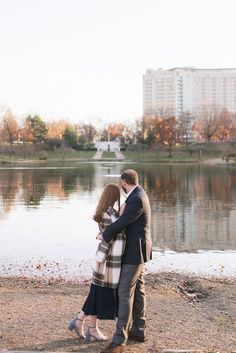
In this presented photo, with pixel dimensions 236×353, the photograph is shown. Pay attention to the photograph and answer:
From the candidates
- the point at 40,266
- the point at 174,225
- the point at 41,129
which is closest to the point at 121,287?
the point at 40,266

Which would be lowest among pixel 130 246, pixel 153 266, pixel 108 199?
pixel 153 266

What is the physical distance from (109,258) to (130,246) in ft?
0.92

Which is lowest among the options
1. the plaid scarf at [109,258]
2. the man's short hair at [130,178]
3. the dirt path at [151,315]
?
the dirt path at [151,315]

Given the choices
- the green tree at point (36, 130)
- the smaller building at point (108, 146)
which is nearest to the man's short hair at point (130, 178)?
the green tree at point (36, 130)

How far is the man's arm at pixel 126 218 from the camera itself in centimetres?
624

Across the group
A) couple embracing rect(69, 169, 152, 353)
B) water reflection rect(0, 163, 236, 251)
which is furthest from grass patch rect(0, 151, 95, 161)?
couple embracing rect(69, 169, 152, 353)

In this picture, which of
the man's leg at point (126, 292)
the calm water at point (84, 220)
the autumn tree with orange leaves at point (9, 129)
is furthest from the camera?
the autumn tree with orange leaves at point (9, 129)

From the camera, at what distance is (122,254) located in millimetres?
6398

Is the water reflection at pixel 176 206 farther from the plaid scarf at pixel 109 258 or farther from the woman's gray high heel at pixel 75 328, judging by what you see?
the plaid scarf at pixel 109 258

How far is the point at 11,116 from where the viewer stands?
11881 centimetres

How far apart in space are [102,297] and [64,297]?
249 cm

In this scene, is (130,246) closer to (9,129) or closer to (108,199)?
(108,199)

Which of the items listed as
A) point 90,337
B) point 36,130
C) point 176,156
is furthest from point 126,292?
point 36,130

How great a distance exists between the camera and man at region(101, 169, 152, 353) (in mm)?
6258
